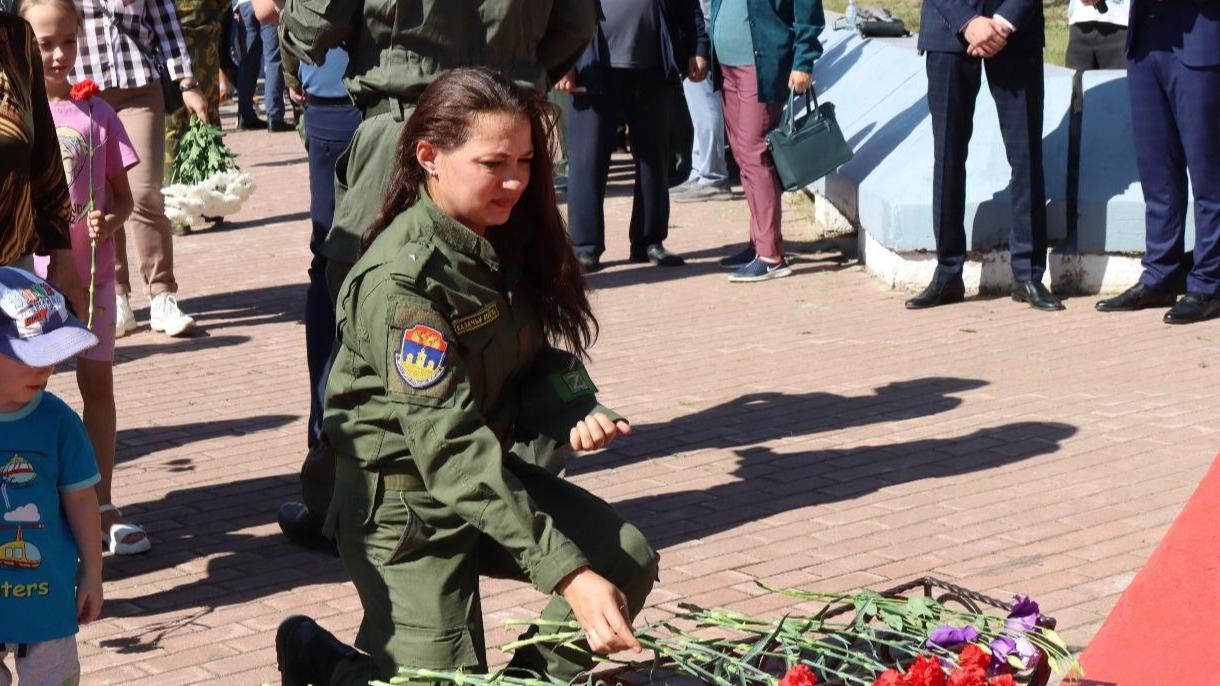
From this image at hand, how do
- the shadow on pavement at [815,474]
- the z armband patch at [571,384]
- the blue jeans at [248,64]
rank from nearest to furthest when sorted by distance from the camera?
the z armband patch at [571,384] < the shadow on pavement at [815,474] < the blue jeans at [248,64]

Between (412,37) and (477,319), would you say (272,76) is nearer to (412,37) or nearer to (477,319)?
(412,37)

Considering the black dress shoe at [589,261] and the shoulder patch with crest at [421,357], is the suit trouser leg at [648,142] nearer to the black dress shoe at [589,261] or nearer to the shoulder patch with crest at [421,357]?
the black dress shoe at [589,261]

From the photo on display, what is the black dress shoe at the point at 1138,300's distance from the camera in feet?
26.3

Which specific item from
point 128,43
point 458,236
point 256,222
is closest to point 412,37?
point 458,236

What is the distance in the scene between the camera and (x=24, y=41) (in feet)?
13.1

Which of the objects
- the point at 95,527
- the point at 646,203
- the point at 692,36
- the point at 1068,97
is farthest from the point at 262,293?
the point at 95,527

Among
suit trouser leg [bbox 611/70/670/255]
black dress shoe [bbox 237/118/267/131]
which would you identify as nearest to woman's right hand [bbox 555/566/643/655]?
suit trouser leg [bbox 611/70/670/255]

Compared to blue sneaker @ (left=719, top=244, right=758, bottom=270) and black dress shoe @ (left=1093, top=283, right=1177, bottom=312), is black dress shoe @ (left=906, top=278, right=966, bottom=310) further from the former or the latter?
blue sneaker @ (left=719, top=244, right=758, bottom=270)

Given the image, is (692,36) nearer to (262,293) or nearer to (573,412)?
(262,293)

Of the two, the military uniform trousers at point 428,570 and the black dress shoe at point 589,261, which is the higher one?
the military uniform trousers at point 428,570

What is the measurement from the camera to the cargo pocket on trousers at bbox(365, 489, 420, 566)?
3.60 meters

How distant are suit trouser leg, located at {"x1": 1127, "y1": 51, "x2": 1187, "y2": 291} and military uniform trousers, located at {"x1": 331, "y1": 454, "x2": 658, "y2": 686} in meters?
5.02

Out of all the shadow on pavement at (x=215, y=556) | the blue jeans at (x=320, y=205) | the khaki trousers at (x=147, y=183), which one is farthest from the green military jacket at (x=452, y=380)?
the khaki trousers at (x=147, y=183)

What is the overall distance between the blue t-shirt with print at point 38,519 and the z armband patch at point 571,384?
1.01 meters
